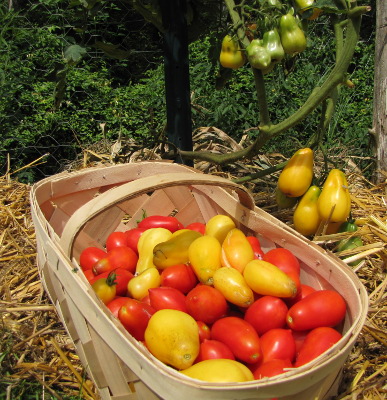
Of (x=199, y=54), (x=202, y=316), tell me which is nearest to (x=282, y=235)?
(x=202, y=316)

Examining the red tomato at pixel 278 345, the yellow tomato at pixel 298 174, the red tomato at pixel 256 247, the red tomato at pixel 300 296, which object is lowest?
the red tomato at pixel 278 345

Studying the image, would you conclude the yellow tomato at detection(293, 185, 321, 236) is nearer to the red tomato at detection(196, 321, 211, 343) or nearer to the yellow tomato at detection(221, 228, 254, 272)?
the yellow tomato at detection(221, 228, 254, 272)

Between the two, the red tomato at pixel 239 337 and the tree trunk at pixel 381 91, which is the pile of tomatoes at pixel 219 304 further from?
the tree trunk at pixel 381 91

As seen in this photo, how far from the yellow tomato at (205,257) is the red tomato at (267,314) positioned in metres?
0.12

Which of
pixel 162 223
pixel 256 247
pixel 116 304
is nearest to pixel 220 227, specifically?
pixel 256 247

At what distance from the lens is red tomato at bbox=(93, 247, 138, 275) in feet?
4.07

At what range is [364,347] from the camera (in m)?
1.15

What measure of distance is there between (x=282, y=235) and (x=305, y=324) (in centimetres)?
27

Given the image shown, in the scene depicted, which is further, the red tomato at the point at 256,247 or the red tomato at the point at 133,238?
the red tomato at the point at 133,238

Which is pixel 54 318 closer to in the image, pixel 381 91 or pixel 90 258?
pixel 90 258

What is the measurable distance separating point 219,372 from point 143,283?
0.39 metres

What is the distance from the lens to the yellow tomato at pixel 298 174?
136cm

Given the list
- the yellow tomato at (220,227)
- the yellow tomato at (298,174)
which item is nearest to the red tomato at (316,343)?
the yellow tomato at (220,227)

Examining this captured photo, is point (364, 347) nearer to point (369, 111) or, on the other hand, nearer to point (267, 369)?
point (267, 369)
